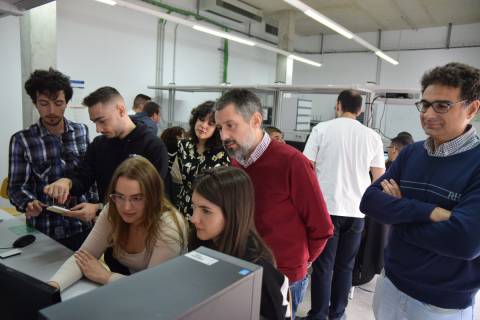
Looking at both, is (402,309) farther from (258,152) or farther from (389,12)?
(389,12)

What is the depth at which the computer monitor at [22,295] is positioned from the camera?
0.61 m

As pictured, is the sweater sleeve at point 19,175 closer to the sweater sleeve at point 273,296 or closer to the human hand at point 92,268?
the human hand at point 92,268

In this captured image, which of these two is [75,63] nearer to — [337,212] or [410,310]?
[337,212]

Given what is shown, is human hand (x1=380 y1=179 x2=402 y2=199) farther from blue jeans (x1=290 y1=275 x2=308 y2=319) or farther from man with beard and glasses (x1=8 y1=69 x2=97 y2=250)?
man with beard and glasses (x1=8 y1=69 x2=97 y2=250)

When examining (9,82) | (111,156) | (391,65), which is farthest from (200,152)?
(391,65)

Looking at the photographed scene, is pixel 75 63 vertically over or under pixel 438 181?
over

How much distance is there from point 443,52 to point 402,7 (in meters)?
1.86

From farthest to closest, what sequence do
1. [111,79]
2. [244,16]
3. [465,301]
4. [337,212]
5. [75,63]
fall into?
1. [244,16]
2. [111,79]
3. [75,63]
4. [337,212]
5. [465,301]

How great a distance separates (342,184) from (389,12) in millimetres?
5897

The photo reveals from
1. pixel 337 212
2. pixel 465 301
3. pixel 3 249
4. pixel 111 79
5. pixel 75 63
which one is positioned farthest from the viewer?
pixel 111 79

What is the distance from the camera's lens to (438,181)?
1155mm

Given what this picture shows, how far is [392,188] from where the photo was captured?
131cm

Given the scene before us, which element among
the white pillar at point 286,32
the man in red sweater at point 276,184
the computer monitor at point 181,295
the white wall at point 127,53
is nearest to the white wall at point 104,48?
the white wall at point 127,53

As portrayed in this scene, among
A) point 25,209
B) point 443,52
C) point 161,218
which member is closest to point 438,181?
point 161,218
